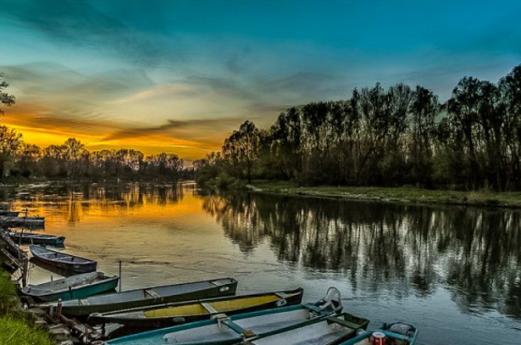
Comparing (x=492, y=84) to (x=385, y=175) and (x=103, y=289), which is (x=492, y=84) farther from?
(x=103, y=289)

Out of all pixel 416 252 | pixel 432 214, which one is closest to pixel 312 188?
pixel 432 214

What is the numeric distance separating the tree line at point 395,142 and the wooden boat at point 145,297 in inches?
2344

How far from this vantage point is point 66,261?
21.5m

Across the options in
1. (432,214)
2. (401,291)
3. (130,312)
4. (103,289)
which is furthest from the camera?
(432,214)

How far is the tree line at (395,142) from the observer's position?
67.1 metres

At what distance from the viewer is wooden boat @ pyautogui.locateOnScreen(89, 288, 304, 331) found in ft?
39.8

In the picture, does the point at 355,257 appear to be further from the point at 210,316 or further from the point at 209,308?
the point at 210,316

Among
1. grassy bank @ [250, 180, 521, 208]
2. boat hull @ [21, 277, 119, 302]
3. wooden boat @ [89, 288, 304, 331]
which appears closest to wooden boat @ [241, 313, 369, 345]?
wooden boat @ [89, 288, 304, 331]

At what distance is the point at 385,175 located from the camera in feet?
270

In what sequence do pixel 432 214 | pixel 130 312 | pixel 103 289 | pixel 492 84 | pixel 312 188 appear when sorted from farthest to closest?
pixel 312 188 < pixel 492 84 < pixel 432 214 < pixel 103 289 < pixel 130 312

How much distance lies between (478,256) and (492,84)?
168ft

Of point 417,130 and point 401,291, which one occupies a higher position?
point 417,130

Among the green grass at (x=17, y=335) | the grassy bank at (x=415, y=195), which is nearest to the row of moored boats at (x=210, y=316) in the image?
the green grass at (x=17, y=335)

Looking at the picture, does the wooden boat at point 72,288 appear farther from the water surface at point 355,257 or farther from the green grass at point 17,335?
the green grass at point 17,335
